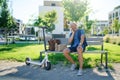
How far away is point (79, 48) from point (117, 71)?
57.9 inches

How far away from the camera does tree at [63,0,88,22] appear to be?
100 ft

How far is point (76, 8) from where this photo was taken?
101 feet

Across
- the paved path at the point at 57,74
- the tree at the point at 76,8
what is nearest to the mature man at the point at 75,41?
the paved path at the point at 57,74

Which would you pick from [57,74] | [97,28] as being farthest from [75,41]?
[97,28]

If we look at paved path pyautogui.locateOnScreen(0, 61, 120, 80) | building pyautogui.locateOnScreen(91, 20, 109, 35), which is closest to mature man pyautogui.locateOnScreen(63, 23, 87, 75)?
paved path pyautogui.locateOnScreen(0, 61, 120, 80)

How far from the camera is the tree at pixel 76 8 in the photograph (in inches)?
1204

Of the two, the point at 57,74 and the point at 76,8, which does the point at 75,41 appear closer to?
the point at 57,74

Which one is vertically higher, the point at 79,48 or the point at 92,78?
the point at 79,48

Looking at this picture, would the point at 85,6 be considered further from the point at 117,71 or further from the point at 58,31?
the point at 58,31

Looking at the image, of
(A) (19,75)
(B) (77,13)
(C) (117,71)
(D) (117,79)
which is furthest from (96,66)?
(B) (77,13)

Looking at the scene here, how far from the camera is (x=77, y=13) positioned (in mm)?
30625

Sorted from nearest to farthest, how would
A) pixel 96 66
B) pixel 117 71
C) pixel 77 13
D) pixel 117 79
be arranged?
pixel 117 79 < pixel 117 71 < pixel 96 66 < pixel 77 13

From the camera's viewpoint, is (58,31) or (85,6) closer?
(85,6)

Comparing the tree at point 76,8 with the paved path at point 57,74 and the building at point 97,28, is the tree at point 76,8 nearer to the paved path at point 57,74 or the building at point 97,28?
the paved path at point 57,74
